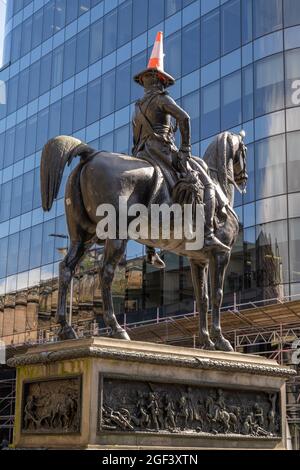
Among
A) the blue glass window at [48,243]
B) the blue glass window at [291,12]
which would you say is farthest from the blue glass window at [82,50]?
the blue glass window at [291,12]

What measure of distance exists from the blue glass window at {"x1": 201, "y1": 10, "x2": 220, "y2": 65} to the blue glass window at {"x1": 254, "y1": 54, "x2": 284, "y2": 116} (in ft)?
10.4

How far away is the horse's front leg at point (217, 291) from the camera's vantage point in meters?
11.2

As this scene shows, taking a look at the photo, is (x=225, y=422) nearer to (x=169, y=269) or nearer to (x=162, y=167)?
(x=162, y=167)

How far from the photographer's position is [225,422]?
10305mm

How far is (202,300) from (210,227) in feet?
3.48

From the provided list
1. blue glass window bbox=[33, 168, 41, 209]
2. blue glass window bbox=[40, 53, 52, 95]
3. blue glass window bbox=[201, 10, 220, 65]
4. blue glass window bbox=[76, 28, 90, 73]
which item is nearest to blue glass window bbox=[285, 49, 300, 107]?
blue glass window bbox=[201, 10, 220, 65]

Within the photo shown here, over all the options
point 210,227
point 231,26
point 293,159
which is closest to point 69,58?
point 231,26

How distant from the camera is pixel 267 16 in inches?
1310

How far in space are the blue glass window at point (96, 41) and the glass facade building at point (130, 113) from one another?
7 cm

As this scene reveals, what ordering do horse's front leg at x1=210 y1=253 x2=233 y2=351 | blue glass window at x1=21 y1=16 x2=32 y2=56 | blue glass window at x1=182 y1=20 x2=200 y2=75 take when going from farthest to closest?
blue glass window at x1=21 y1=16 x2=32 y2=56, blue glass window at x1=182 y1=20 x2=200 y2=75, horse's front leg at x1=210 y1=253 x2=233 y2=351

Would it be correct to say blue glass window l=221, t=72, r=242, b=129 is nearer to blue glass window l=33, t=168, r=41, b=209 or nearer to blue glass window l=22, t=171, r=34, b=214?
blue glass window l=33, t=168, r=41, b=209

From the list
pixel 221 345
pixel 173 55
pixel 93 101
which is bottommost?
pixel 221 345

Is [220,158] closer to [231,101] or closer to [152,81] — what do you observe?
[152,81]

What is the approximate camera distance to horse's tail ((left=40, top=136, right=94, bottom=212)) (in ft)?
34.0
